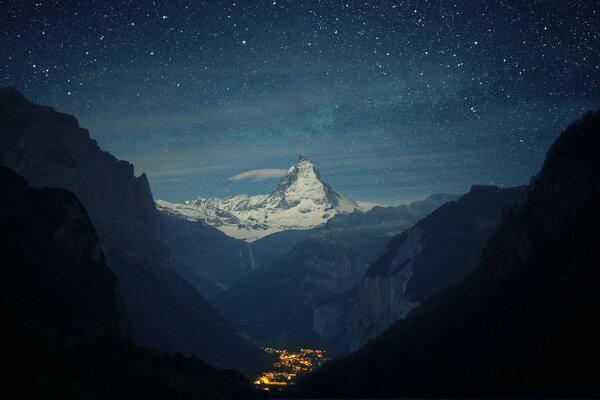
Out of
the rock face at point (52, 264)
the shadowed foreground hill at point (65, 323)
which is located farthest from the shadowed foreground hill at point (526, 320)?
the rock face at point (52, 264)

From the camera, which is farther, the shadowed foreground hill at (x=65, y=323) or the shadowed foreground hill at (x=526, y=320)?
the shadowed foreground hill at (x=526, y=320)

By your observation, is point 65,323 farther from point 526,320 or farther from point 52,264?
point 526,320

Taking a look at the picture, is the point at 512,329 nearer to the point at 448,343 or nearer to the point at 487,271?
the point at 448,343

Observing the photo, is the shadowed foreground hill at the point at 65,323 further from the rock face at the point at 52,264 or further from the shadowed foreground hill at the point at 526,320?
the shadowed foreground hill at the point at 526,320

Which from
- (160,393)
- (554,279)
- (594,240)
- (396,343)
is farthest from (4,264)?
(594,240)

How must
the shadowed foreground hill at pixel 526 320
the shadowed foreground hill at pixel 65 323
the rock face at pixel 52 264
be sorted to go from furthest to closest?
the rock face at pixel 52 264 < the shadowed foreground hill at pixel 526 320 < the shadowed foreground hill at pixel 65 323

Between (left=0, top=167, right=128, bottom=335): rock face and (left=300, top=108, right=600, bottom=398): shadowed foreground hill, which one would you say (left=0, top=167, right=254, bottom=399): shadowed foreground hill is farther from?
(left=300, top=108, right=600, bottom=398): shadowed foreground hill
